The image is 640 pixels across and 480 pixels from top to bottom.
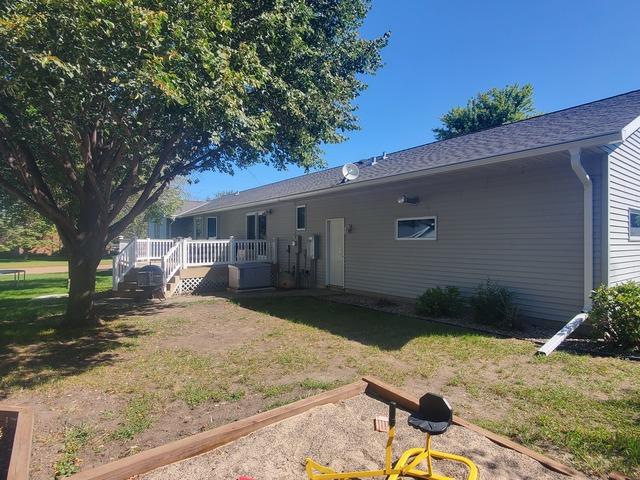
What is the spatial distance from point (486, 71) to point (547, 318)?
12.1 metres

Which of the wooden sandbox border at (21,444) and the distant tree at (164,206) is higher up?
the distant tree at (164,206)

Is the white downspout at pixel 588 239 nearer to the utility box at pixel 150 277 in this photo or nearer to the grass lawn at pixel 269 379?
the grass lawn at pixel 269 379

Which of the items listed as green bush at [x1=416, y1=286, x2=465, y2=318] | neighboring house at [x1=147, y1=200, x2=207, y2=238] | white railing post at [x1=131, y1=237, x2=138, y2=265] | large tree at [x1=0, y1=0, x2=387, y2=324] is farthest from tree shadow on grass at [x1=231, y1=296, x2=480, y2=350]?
neighboring house at [x1=147, y1=200, x2=207, y2=238]

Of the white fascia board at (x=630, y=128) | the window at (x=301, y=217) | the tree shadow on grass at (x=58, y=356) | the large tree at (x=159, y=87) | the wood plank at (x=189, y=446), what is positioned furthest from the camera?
the window at (x=301, y=217)

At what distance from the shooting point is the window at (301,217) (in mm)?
12891

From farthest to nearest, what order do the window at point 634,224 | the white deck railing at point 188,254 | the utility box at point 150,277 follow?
the white deck railing at point 188,254 < the utility box at point 150,277 < the window at point 634,224

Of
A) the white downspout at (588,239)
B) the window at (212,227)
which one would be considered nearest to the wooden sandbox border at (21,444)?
the white downspout at (588,239)

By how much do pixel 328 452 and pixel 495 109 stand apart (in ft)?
83.2

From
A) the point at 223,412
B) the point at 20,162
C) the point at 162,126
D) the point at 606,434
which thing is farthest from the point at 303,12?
the point at 606,434

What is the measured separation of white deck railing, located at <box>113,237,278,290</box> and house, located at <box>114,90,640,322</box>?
464 millimetres

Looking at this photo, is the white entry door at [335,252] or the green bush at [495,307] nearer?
the green bush at [495,307]

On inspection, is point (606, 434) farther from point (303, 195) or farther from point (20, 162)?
point (303, 195)

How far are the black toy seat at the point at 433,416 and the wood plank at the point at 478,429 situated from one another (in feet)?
3.40

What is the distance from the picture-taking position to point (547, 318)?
6.61 meters
